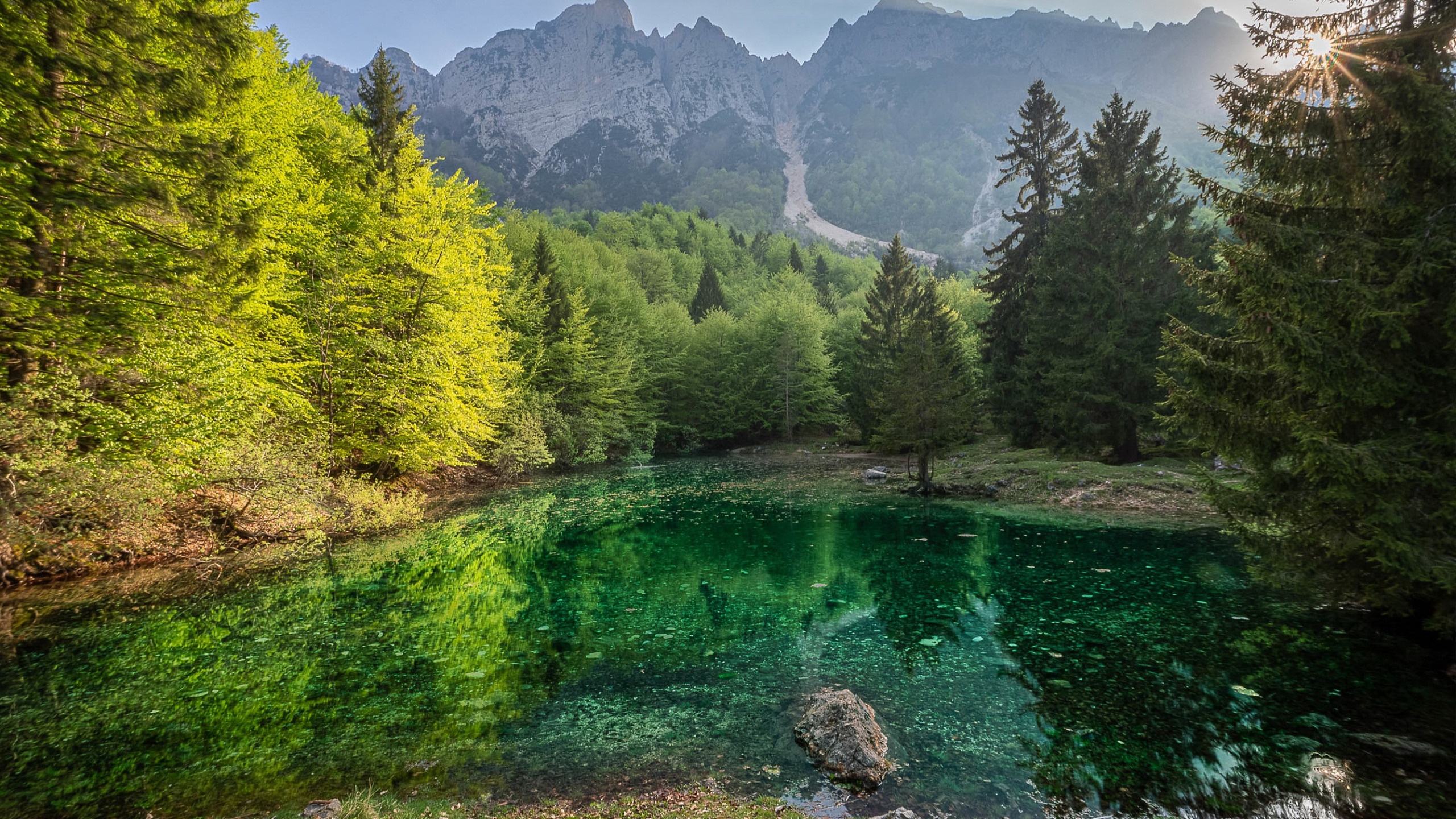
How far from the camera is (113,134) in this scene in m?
9.79

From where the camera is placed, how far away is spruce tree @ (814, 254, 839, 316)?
7251 centimetres

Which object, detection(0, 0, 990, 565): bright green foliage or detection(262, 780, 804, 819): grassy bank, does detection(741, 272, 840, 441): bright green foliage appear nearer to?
detection(0, 0, 990, 565): bright green foliage

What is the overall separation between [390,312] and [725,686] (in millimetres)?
18137

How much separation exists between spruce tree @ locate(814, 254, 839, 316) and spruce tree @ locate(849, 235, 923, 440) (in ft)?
45.0

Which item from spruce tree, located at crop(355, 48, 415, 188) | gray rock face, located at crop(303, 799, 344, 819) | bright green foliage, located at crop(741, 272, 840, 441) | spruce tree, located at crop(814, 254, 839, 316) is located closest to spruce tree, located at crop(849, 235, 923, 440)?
bright green foliage, located at crop(741, 272, 840, 441)

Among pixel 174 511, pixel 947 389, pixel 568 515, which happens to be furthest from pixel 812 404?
pixel 174 511

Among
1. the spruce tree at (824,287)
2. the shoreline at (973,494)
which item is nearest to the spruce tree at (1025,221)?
the shoreline at (973,494)

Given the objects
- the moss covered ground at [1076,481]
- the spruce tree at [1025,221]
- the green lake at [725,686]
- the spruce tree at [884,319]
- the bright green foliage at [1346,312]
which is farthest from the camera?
the spruce tree at [884,319]

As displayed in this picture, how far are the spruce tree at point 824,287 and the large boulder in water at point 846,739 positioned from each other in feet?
195

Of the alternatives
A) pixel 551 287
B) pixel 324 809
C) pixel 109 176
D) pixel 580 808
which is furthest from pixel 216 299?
pixel 551 287

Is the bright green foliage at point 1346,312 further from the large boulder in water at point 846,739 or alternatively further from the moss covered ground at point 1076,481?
the large boulder in water at point 846,739

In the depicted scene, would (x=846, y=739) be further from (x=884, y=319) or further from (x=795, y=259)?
(x=795, y=259)

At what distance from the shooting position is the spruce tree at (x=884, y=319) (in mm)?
46312

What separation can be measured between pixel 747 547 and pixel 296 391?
47.9 feet
